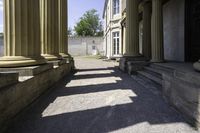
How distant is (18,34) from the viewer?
5453 mm

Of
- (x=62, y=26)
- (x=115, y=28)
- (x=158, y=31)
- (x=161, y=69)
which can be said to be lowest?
(x=161, y=69)

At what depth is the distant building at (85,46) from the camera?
47781 millimetres

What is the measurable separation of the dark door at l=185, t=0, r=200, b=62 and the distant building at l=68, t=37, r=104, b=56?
3686cm

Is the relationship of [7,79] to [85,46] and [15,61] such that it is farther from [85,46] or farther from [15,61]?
[85,46]

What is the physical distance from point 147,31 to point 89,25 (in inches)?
2268

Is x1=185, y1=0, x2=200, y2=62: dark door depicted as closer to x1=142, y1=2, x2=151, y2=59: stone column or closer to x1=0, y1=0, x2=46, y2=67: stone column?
x1=142, y1=2, x2=151, y2=59: stone column

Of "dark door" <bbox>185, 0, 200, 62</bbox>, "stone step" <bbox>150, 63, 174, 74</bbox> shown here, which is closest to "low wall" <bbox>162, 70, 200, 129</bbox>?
"stone step" <bbox>150, 63, 174, 74</bbox>

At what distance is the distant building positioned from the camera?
157ft

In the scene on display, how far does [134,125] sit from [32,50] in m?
3.23

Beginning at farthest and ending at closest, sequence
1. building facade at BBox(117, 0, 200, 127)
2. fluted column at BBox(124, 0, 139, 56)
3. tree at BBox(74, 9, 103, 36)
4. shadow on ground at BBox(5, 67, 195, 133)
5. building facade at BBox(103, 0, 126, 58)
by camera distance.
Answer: tree at BBox(74, 9, 103, 36) < building facade at BBox(103, 0, 126, 58) < fluted column at BBox(124, 0, 139, 56) < building facade at BBox(117, 0, 200, 127) < shadow on ground at BBox(5, 67, 195, 133)

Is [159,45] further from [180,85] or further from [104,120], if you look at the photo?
[104,120]

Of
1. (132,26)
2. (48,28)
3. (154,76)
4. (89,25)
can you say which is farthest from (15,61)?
(89,25)

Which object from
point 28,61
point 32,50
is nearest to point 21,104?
point 28,61

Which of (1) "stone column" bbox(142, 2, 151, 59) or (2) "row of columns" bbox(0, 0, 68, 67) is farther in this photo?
(1) "stone column" bbox(142, 2, 151, 59)
